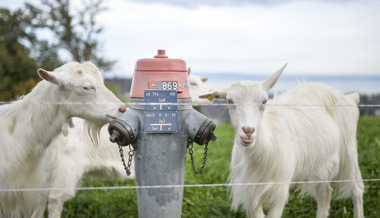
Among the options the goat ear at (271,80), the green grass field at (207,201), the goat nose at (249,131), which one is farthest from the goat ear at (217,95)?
the green grass field at (207,201)

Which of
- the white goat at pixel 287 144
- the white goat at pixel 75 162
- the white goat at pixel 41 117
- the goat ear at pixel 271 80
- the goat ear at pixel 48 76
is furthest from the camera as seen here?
the white goat at pixel 75 162

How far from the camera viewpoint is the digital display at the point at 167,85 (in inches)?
107

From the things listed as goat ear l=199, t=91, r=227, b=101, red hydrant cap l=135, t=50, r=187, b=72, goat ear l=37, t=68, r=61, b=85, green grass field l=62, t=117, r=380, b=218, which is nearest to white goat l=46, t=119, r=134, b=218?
green grass field l=62, t=117, r=380, b=218

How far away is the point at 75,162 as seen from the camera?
4383 mm

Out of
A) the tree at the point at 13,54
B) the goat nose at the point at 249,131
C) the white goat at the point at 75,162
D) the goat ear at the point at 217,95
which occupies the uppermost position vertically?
the tree at the point at 13,54

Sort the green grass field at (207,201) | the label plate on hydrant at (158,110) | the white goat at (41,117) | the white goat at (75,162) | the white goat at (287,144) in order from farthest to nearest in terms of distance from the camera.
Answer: the green grass field at (207,201), the white goat at (75,162), the white goat at (287,144), the white goat at (41,117), the label plate on hydrant at (158,110)

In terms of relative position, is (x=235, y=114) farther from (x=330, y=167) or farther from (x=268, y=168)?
(x=330, y=167)

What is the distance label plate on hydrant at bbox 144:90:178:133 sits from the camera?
105 inches

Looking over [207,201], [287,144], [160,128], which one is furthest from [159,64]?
[207,201]

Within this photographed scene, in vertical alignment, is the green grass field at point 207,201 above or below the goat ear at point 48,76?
below

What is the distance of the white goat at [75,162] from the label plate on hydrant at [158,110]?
1817 mm

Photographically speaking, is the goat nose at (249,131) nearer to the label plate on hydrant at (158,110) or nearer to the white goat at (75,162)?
the label plate on hydrant at (158,110)

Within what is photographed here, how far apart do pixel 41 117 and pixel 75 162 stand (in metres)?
1.22

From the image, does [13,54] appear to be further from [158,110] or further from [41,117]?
[158,110]
